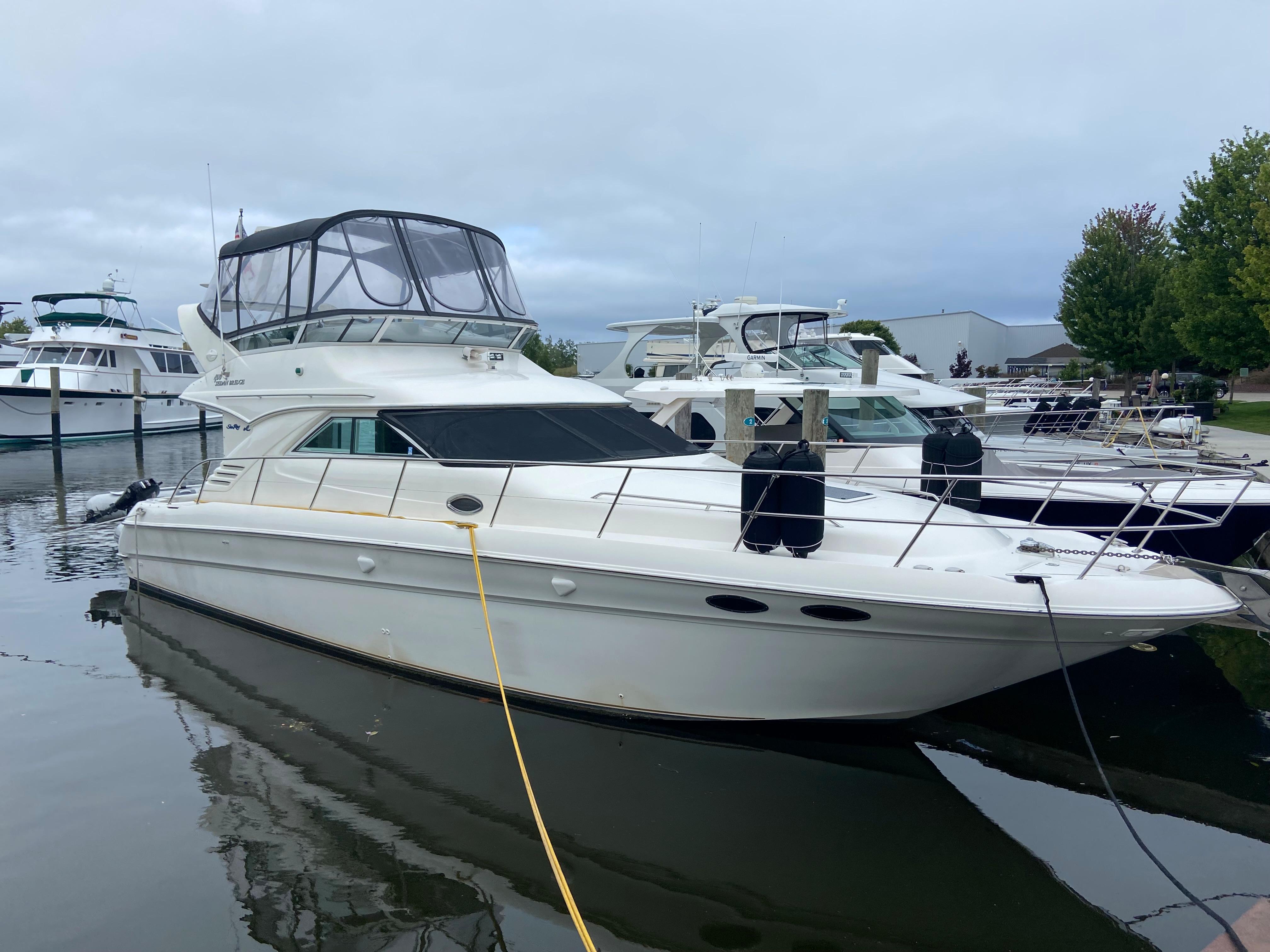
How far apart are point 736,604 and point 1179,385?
34.1 metres

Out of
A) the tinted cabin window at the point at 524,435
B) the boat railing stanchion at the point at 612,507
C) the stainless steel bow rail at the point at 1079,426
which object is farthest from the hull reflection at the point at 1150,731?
the stainless steel bow rail at the point at 1079,426

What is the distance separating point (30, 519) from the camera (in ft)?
39.7

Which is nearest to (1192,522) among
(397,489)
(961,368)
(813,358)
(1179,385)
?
(813,358)

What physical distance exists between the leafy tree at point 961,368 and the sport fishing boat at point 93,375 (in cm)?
3624

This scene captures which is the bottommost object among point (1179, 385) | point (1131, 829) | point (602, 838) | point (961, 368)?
point (602, 838)

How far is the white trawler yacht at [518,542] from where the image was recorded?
414 cm

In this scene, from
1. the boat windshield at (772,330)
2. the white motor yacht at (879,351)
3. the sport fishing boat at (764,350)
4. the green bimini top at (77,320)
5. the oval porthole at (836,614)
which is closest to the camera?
the oval porthole at (836,614)

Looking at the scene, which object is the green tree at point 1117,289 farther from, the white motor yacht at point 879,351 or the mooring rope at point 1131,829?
the mooring rope at point 1131,829

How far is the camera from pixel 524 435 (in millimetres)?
5926

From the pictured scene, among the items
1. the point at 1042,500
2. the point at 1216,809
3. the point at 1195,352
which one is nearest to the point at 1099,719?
the point at 1216,809

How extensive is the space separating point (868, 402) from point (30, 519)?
1186 cm

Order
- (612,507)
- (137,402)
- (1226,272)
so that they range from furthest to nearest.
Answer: (137,402)
(1226,272)
(612,507)

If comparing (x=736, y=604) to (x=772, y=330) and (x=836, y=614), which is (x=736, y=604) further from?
(x=772, y=330)

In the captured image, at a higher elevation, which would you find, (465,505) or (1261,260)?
(1261,260)
